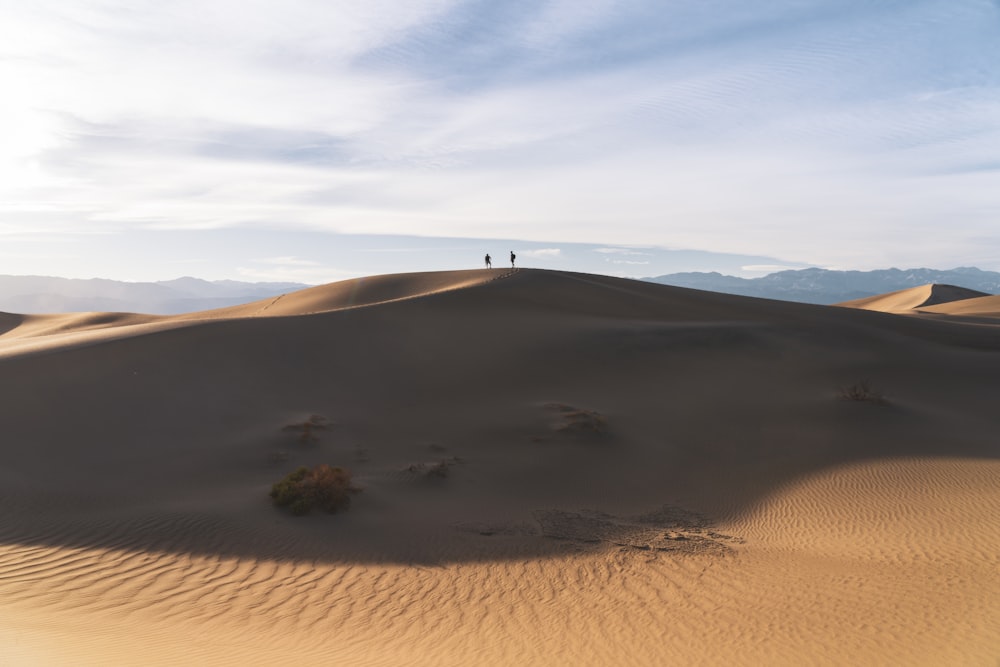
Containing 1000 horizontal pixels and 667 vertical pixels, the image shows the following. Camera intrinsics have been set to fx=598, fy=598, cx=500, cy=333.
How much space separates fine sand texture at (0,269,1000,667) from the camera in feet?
25.5

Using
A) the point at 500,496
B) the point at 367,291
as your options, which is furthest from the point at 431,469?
the point at 367,291

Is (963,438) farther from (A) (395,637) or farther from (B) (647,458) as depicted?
(A) (395,637)

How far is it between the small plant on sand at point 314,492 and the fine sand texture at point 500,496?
0.97 ft

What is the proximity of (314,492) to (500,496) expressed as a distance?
421 cm

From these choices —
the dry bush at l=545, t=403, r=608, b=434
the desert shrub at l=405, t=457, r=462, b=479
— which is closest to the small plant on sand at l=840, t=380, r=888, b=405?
the dry bush at l=545, t=403, r=608, b=434

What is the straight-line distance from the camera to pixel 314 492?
12125 mm

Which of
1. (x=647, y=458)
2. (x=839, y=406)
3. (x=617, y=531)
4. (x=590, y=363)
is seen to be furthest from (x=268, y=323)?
(x=839, y=406)

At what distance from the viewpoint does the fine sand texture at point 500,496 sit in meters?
7.76

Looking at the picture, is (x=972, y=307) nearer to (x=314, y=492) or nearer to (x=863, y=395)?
(x=863, y=395)

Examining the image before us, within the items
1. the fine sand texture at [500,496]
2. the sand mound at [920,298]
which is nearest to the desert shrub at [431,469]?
the fine sand texture at [500,496]

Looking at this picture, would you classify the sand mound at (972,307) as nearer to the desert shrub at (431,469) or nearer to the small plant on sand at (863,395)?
the small plant on sand at (863,395)

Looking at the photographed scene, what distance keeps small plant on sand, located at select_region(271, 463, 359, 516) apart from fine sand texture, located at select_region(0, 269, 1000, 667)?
29 centimetres

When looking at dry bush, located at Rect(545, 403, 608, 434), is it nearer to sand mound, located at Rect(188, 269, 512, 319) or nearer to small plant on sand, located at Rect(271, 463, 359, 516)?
small plant on sand, located at Rect(271, 463, 359, 516)

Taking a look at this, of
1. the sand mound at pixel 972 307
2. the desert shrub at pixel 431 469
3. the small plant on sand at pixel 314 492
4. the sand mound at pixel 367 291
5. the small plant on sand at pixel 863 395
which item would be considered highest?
the sand mound at pixel 367 291
